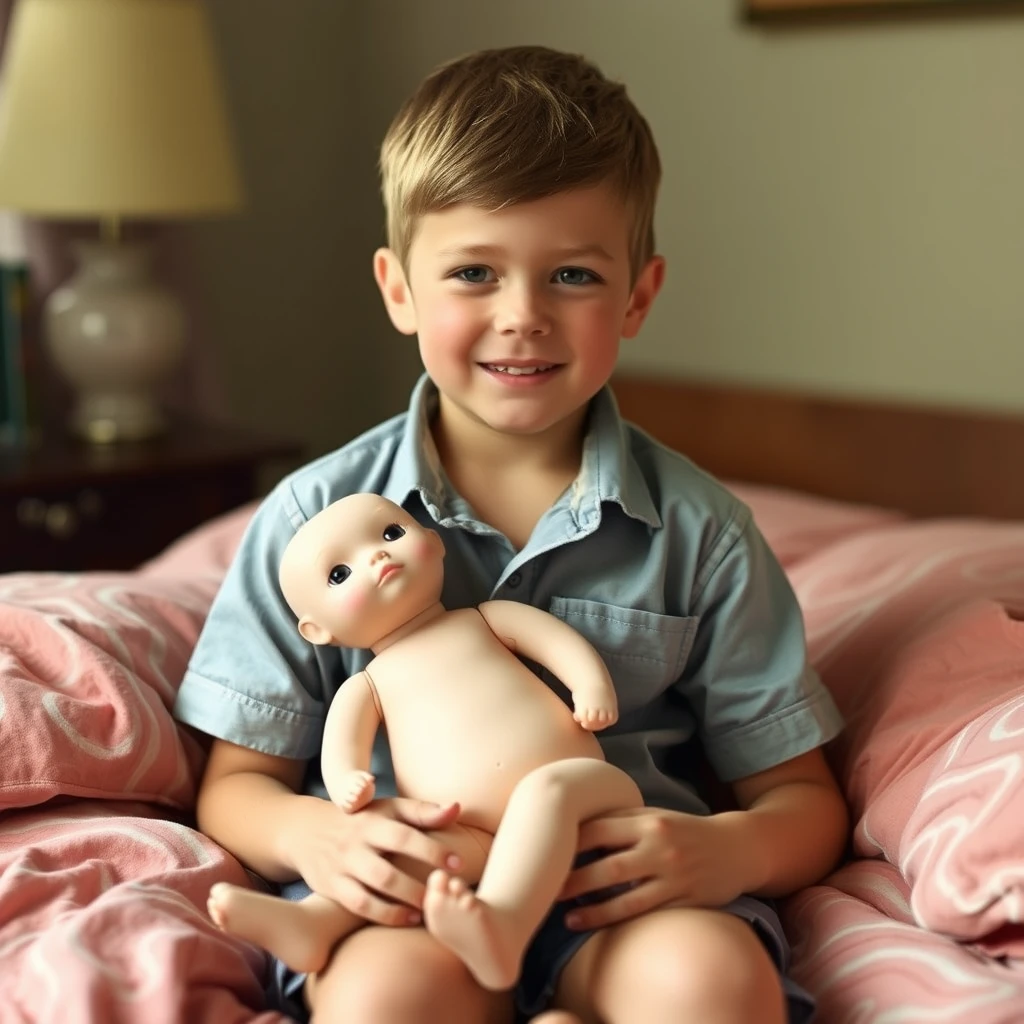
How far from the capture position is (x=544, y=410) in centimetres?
109

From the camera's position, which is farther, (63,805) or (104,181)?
(104,181)

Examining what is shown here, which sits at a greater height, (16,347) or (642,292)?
(642,292)

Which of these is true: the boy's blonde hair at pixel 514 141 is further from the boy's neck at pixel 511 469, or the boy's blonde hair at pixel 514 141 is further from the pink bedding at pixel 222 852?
the pink bedding at pixel 222 852

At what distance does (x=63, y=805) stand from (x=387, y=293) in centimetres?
48

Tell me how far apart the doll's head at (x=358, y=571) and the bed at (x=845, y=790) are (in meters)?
0.20

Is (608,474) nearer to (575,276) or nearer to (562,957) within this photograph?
(575,276)

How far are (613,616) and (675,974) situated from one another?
1.05ft

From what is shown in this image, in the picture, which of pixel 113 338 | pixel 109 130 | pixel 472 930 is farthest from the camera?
pixel 113 338

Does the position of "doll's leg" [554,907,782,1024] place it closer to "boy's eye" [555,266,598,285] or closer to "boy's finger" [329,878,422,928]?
"boy's finger" [329,878,422,928]

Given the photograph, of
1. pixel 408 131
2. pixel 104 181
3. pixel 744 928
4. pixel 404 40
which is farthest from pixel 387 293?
pixel 404 40

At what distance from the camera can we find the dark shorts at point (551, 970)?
3.07 ft

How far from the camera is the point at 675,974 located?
0.86m

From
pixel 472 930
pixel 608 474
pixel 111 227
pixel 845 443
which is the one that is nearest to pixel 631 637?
pixel 608 474

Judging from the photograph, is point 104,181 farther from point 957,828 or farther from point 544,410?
point 957,828
